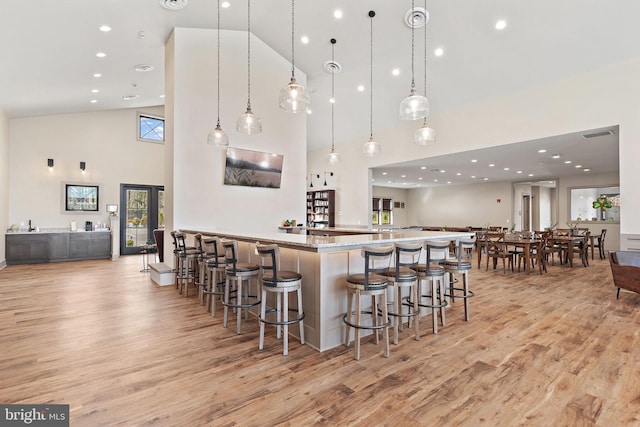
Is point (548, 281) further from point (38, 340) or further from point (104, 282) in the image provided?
point (104, 282)

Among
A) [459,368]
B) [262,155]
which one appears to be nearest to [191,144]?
[262,155]

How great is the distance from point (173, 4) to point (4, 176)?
622 cm

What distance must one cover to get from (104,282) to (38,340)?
122 inches

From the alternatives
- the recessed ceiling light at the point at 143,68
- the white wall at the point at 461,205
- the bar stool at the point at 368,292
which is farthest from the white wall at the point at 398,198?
the bar stool at the point at 368,292

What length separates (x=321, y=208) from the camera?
481 inches

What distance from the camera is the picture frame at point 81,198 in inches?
355

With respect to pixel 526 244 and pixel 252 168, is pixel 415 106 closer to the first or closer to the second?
pixel 252 168

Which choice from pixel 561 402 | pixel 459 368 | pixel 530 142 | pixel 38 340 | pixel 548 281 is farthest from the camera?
pixel 530 142

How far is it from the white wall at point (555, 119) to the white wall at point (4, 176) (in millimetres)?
9532

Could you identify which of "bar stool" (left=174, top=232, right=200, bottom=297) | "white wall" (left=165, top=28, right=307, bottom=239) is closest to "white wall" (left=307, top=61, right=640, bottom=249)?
"white wall" (left=165, top=28, right=307, bottom=239)

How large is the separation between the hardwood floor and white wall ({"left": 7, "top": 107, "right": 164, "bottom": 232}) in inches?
211

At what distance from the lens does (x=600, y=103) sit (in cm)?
580

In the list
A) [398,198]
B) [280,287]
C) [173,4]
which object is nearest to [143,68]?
[173,4]

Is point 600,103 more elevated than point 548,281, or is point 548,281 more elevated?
point 600,103
